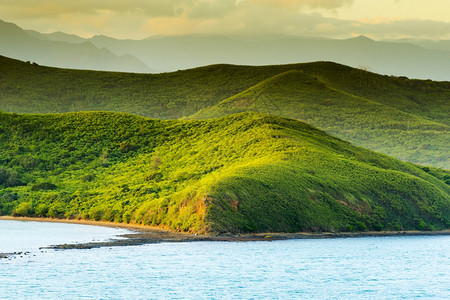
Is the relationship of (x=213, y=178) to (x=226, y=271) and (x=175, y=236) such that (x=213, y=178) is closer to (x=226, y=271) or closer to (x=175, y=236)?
(x=175, y=236)

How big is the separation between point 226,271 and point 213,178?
122 feet

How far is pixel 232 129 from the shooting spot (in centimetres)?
14112

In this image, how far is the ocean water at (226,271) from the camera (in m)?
58.3

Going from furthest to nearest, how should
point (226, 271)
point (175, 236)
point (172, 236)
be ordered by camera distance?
point (175, 236), point (172, 236), point (226, 271)

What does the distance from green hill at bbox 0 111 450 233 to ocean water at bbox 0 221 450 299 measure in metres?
8.97

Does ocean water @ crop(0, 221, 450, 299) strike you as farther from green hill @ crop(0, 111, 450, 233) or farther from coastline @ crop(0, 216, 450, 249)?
green hill @ crop(0, 111, 450, 233)

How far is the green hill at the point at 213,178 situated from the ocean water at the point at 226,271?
8.97m

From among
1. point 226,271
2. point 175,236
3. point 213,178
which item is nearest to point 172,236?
point 175,236

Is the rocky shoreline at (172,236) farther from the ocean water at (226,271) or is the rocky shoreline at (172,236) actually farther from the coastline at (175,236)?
the ocean water at (226,271)

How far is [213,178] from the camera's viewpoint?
105m

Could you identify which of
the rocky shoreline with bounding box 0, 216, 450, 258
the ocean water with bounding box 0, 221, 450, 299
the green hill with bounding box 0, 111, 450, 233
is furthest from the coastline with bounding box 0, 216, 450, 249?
the ocean water with bounding box 0, 221, 450, 299

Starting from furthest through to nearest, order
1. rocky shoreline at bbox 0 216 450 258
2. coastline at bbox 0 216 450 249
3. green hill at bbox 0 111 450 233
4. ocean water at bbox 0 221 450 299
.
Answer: green hill at bbox 0 111 450 233, coastline at bbox 0 216 450 249, rocky shoreline at bbox 0 216 450 258, ocean water at bbox 0 221 450 299

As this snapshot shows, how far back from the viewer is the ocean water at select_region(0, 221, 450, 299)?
191 ft

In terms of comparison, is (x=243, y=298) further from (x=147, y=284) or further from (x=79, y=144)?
Result: (x=79, y=144)
